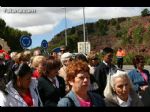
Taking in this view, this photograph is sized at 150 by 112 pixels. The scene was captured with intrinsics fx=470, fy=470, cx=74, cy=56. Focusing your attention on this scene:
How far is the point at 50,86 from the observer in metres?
5.11

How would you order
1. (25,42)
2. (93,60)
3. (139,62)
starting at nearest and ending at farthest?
(139,62) < (93,60) < (25,42)

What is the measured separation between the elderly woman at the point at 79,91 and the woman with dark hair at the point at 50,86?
911 mm

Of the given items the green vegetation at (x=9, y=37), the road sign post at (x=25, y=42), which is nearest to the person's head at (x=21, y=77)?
the road sign post at (x=25, y=42)

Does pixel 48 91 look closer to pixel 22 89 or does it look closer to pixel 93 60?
pixel 22 89

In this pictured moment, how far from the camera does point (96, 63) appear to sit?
716cm

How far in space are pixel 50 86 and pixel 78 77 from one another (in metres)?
1.12

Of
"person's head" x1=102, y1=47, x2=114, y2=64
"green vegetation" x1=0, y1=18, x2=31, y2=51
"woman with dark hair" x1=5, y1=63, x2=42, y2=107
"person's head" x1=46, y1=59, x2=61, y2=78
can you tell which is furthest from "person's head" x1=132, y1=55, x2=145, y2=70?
"green vegetation" x1=0, y1=18, x2=31, y2=51

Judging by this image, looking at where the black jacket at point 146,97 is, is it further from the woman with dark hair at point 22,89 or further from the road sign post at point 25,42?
the road sign post at point 25,42

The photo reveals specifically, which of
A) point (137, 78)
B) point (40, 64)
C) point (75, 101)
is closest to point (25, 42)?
point (137, 78)

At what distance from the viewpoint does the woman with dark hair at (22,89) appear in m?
4.20

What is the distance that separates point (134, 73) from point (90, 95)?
8.24 ft

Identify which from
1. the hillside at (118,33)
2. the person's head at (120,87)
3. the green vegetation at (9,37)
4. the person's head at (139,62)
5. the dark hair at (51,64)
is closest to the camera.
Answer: the person's head at (120,87)
